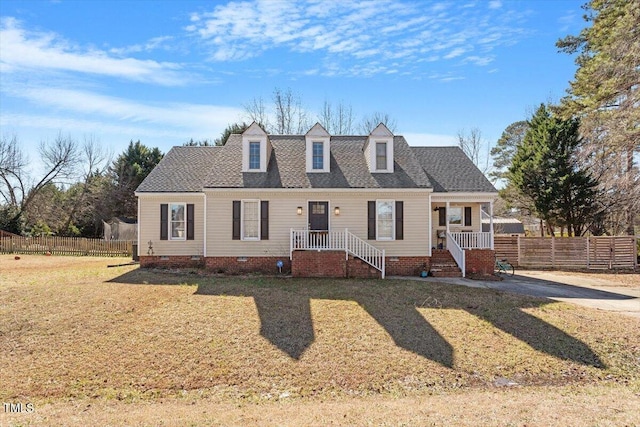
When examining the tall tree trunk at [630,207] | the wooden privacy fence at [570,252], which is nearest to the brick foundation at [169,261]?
the wooden privacy fence at [570,252]

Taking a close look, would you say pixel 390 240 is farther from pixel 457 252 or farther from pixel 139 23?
pixel 139 23

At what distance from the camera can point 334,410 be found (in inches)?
216

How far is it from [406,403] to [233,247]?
36.1 feet

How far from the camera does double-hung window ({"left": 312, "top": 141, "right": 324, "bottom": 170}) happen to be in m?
16.5

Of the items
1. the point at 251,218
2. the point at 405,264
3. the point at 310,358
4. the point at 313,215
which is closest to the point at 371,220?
the point at 405,264

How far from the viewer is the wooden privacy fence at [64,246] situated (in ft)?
81.0

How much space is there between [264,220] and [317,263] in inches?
118

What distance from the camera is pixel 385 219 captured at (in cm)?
1569

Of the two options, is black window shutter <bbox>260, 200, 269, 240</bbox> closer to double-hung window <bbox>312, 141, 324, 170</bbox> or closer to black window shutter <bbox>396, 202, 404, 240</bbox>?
double-hung window <bbox>312, 141, 324, 170</bbox>

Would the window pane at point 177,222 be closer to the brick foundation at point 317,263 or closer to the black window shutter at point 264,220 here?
the black window shutter at point 264,220

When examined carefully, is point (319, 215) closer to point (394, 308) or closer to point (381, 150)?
point (381, 150)

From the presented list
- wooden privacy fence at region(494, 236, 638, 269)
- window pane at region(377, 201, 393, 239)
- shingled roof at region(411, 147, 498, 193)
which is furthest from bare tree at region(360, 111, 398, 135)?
window pane at region(377, 201, 393, 239)

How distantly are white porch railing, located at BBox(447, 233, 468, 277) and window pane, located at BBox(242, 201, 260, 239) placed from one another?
8.49 meters

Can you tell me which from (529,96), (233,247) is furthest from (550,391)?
Answer: (529,96)
